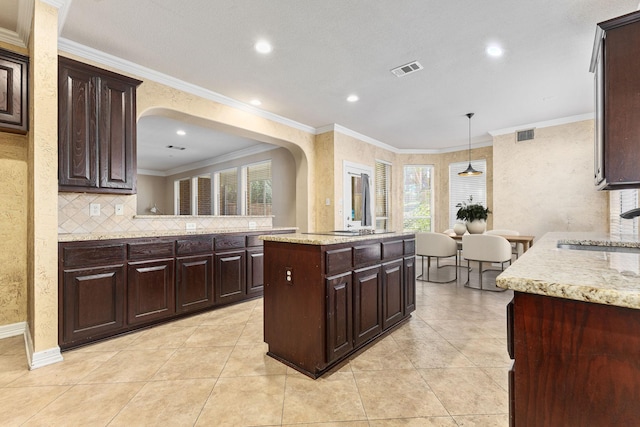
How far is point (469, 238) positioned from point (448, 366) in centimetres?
262

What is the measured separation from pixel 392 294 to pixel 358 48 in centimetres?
234

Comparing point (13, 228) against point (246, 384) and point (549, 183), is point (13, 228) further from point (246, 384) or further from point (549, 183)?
point (549, 183)

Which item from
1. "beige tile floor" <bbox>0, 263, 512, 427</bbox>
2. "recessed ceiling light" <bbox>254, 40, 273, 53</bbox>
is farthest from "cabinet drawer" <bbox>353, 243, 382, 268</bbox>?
"recessed ceiling light" <bbox>254, 40, 273, 53</bbox>

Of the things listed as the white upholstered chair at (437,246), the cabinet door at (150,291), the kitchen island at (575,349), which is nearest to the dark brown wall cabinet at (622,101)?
the kitchen island at (575,349)

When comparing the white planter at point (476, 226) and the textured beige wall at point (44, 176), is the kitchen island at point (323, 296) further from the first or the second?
the white planter at point (476, 226)

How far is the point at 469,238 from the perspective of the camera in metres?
4.34

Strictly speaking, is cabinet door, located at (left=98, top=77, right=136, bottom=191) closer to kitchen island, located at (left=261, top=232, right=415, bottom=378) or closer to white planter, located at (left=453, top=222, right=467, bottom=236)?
kitchen island, located at (left=261, top=232, right=415, bottom=378)

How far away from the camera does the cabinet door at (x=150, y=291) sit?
2715 mm

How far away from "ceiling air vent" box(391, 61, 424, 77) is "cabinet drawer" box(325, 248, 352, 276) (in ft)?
7.10

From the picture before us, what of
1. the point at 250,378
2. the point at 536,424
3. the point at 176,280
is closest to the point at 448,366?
the point at 250,378

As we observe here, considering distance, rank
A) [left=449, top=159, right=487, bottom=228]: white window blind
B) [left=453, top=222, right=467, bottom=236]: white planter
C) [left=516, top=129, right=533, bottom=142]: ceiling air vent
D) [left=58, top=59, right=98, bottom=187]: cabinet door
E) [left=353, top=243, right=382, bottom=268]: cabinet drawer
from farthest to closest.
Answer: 1. [left=449, top=159, right=487, bottom=228]: white window blind
2. [left=516, top=129, right=533, bottom=142]: ceiling air vent
3. [left=453, top=222, right=467, bottom=236]: white planter
4. [left=58, top=59, right=98, bottom=187]: cabinet door
5. [left=353, top=243, right=382, bottom=268]: cabinet drawer

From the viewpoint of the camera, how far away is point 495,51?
2.86 m

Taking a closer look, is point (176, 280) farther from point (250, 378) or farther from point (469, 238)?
point (469, 238)

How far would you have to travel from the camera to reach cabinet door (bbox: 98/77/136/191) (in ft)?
8.80
